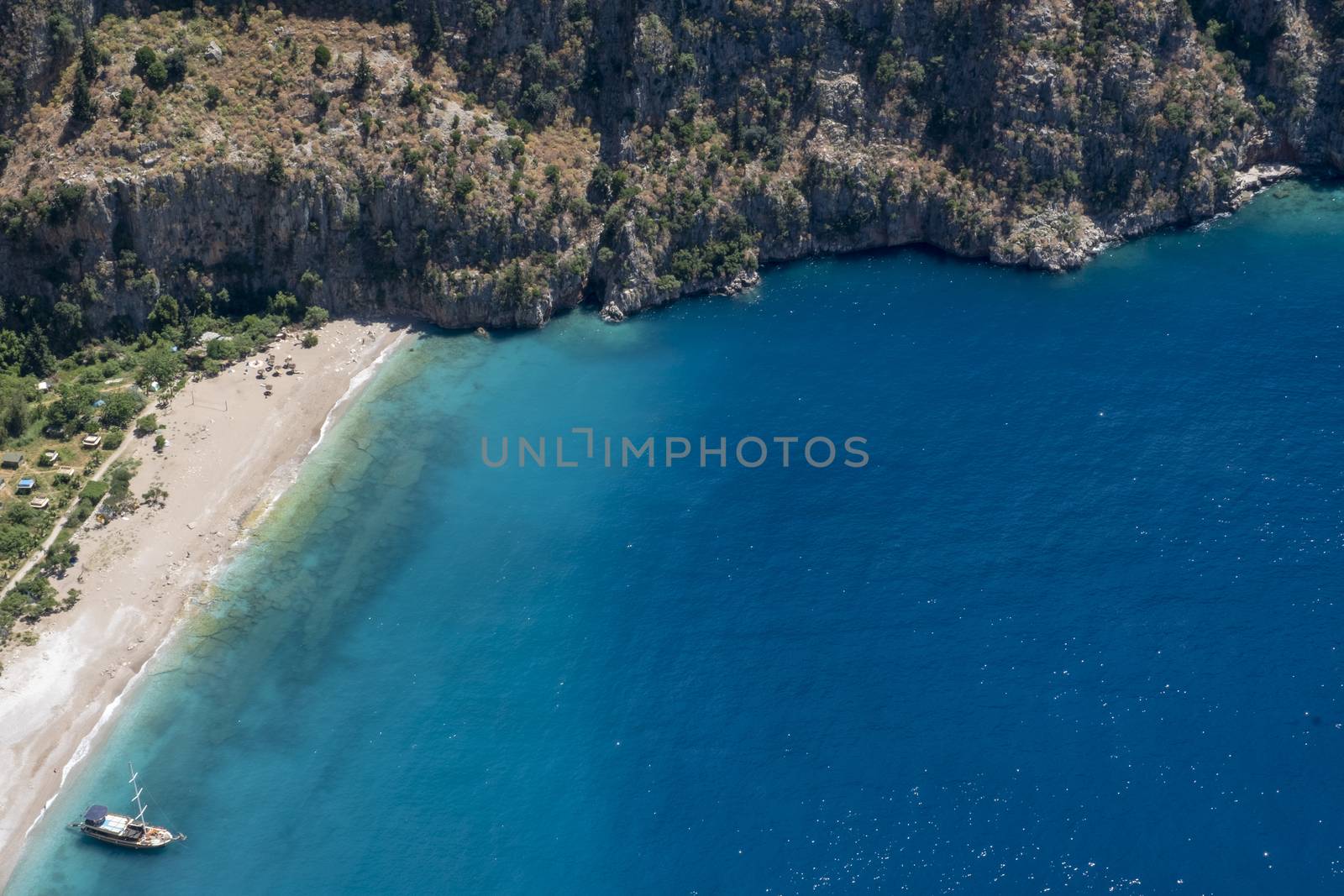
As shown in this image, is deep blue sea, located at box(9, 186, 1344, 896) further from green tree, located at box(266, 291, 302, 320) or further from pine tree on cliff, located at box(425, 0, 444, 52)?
pine tree on cliff, located at box(425, 0, 444, 52)

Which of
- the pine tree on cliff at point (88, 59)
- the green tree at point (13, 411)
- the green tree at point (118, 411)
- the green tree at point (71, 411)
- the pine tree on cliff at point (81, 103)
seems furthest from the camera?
the pine tree on cliff at point (88, 59)

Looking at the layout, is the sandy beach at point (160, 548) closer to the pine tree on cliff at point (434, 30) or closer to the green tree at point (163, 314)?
the green tree at point (163, 314)

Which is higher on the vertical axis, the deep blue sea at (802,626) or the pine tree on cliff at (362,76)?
the pine tree on cliff at (362,76)

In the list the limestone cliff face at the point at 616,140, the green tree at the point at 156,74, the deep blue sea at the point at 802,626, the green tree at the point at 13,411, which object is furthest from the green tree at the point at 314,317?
the green tree at the point at 13,411

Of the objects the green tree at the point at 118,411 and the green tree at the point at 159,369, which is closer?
the green tree at the point at 118,411

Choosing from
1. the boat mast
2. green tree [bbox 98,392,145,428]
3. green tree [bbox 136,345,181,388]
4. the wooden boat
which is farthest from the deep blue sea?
green tree [bbox 98,392,145,428]

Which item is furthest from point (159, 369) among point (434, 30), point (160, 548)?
point (434, 30)

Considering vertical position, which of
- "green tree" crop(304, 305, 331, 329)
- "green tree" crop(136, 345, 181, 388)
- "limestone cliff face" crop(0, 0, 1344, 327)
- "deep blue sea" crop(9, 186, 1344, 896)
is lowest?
"deep blue sea" crop(9, 186, 1344, 896)
